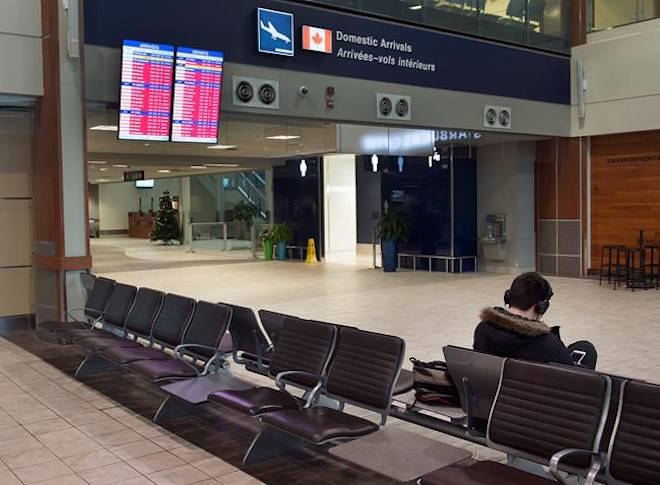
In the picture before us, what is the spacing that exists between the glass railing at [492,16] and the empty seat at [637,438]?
8462 mm

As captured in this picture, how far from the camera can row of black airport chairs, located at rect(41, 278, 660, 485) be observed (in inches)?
105

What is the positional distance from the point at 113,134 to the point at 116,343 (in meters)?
8.42

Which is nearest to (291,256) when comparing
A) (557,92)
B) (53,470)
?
(557,92)

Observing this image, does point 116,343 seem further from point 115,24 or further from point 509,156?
point 509,156

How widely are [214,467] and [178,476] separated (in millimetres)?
214

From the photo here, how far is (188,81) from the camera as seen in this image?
8461 mm

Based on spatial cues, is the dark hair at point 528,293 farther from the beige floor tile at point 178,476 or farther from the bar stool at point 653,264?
the bar stool at point 653,264

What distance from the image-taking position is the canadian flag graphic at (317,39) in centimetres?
987

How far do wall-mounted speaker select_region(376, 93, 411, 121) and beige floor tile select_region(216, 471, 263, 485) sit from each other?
7.68 meters

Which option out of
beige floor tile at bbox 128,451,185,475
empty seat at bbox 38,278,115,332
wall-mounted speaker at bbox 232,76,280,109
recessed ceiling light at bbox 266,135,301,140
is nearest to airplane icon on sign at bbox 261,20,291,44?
wall-mounted speaker at bbox 232,76,280,109

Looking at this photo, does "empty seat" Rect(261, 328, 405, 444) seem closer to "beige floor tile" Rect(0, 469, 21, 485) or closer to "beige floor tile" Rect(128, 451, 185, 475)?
"beige floor tile" Rect(128, 451, 185, 475)

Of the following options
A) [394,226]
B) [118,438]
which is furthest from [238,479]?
[394,226]

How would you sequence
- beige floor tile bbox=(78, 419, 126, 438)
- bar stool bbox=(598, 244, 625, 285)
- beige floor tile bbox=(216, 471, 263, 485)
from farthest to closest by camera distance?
bar stool bbox=(598, 244, 625, 285), beige floor tile bbox=(78, 419, 126, 438), beige floor tile bbox=(216, 471, 263, 485)

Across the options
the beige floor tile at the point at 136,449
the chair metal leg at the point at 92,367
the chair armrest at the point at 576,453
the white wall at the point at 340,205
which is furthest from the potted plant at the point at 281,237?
the chair armrest at the point at 576,453
